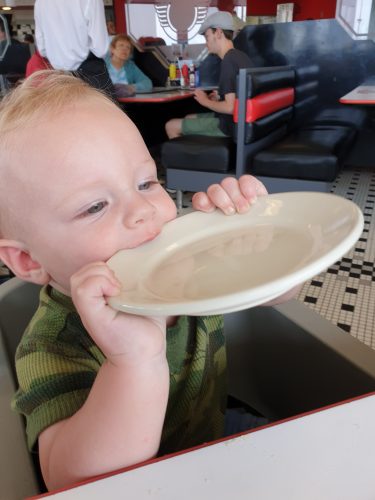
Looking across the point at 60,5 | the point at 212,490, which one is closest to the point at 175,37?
the point at 60,5

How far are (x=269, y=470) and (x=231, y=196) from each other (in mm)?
493

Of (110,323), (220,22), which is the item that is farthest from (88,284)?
(220,22)

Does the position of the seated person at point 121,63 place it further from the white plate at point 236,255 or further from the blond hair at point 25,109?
the white plate at point 236,255

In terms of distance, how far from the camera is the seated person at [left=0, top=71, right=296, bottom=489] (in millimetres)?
576

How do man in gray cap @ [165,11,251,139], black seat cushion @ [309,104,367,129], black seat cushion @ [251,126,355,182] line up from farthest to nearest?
black seat cushion @ [309,104,367,129] → man in gray cap @ [165,11,251,139] → black seat cushion @ [251,126,355,182]

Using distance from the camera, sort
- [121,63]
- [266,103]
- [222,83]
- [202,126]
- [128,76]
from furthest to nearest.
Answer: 1. [128,76]
2. [121,63]
3. [202,126]
4. [222,83]
5. [266,103]

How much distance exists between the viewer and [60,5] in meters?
3.45

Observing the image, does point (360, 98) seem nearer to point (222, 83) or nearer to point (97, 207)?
point (222, 83)

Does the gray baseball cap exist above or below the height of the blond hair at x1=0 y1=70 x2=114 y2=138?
above

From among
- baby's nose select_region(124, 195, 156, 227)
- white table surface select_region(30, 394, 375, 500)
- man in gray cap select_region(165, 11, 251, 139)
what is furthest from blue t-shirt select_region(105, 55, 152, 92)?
white table surface select_region(30, 394, 375, 500)

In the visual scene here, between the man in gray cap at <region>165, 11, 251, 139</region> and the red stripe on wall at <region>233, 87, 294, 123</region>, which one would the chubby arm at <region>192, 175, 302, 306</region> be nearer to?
the red stripe on wall at <region>233, 87, 294, 123</region>

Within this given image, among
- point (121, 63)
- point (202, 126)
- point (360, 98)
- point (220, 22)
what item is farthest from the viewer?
point (121, 63)

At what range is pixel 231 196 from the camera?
32.3 inches

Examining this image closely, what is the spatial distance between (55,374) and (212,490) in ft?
1.13
